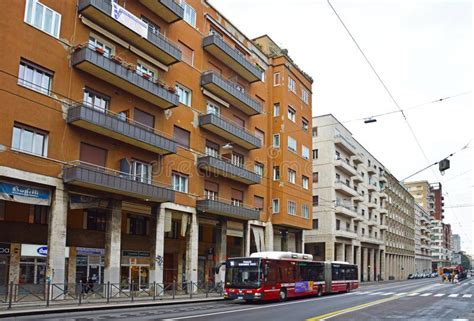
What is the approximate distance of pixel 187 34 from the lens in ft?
121

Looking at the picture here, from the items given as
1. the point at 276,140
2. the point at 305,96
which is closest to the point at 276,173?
the point at 276,140

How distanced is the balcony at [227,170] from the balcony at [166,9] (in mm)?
10145

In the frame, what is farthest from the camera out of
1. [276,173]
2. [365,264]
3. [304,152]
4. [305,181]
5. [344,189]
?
[365,264]

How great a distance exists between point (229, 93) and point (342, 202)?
35985mm

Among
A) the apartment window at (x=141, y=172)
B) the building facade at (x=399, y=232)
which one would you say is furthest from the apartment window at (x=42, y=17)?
the building facade at (x=399, y=232)

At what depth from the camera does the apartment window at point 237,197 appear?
41344 mm

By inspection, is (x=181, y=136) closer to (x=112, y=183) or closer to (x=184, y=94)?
(x=184, y=94)

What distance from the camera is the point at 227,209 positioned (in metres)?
37.6

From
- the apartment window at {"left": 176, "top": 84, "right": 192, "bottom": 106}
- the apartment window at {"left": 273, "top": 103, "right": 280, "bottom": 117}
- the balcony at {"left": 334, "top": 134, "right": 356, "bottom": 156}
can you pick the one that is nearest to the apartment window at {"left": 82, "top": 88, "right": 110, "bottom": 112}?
the apartment window at {"left": 176, "top": 84, "right": 192, "bottom": 106}

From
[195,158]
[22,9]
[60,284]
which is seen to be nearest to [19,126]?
[22,9]

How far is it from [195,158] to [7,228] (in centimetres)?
1408

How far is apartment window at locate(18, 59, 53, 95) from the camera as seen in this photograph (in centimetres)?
2441

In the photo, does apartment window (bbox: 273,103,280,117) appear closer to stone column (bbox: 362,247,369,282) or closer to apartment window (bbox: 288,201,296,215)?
apartment window (bbox: 288,201,296,215)

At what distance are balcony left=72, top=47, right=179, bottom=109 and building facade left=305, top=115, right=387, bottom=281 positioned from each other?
1500 inches
